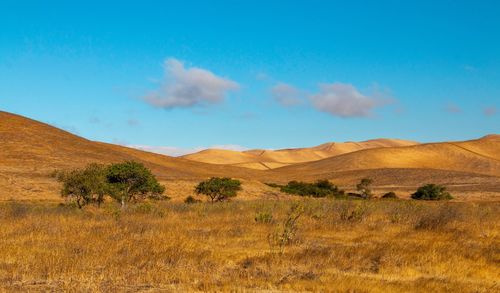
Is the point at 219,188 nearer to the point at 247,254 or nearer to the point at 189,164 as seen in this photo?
the point at 247,254

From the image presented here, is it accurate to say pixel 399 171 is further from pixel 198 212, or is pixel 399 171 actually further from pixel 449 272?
pixel 449 272

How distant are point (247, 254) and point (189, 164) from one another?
112 metres

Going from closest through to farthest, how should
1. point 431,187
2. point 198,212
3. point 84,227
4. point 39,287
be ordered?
point 39,287 < point 84,227 < point 198,212 < point 431,187

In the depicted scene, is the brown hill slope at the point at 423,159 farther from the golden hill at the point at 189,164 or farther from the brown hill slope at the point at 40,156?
the brown hill slope at the point at 40,156

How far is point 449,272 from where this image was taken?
10508mm

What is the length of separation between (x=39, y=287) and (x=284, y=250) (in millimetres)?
6083

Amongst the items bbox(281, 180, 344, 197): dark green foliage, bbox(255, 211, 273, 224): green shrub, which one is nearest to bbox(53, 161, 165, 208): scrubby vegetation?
bbox(255, 211, 273, 224): green shrub

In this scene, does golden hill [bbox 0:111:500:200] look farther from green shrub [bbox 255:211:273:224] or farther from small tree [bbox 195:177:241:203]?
green shrub [bbox 255:211:273:224]

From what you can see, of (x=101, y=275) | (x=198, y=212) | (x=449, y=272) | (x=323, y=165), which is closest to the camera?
(x=101, y=275)

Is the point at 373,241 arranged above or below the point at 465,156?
below

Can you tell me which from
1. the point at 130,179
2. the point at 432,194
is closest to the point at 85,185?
the point at 130,179

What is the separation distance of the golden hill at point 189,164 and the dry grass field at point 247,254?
36.1 m

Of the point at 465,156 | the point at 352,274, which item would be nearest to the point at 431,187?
the point at 352,274

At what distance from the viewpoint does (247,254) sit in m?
12.2
